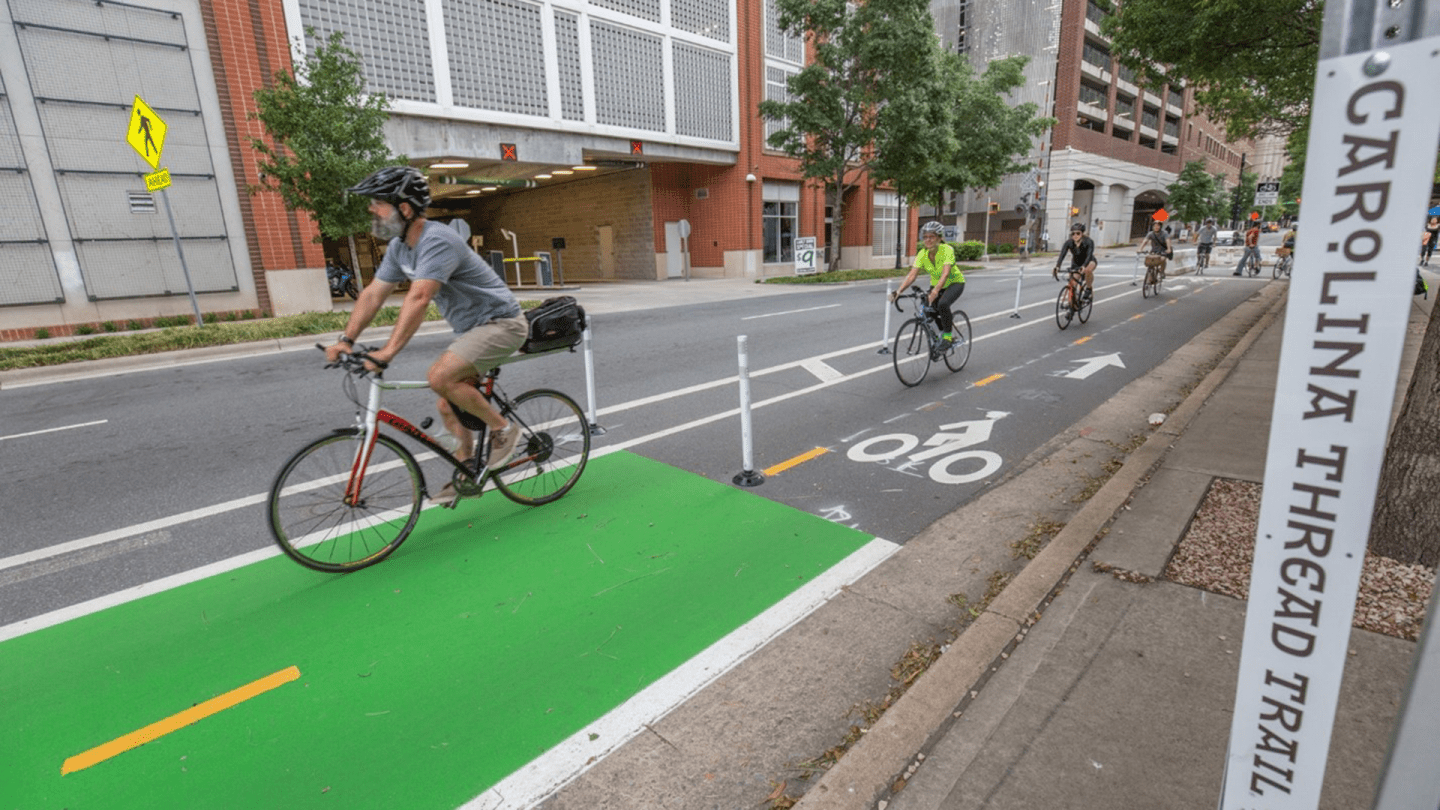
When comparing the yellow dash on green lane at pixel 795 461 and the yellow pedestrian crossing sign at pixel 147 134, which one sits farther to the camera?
the yellow pedestrian crossing sign at pixel 147 134

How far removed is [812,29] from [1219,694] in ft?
94.6

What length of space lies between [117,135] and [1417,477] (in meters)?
21.5

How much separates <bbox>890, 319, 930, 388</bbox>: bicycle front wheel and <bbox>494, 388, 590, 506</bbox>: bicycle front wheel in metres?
4.54

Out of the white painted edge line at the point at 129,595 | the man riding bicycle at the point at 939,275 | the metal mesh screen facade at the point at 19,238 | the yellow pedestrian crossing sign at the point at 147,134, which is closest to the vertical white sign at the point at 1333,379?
the white painted edge line at the point at 129,595

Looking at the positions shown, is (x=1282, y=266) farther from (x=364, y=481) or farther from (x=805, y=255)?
(x=364, y=481)

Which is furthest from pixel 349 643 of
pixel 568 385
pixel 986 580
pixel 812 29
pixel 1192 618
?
pixel 812 29

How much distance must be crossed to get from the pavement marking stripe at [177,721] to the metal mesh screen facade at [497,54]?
2257 centimetres

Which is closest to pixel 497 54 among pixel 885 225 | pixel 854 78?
pixel 854 78

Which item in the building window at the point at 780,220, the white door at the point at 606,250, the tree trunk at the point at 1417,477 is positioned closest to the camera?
the tree trunk at the point at 1417,477

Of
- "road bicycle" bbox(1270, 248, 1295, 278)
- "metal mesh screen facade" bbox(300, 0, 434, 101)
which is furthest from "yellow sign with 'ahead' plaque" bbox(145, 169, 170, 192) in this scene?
"road bicycle" bbox(1270, 248, 1295, 278)

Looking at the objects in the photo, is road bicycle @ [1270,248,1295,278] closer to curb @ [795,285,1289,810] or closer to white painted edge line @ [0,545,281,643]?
curb @ [795,285,1289,810]

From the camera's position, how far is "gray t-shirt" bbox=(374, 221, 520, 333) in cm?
388

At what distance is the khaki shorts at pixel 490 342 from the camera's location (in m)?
4.21

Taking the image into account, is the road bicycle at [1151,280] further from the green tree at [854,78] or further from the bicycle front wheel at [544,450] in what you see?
the bicycle front wheel at [544,450]
